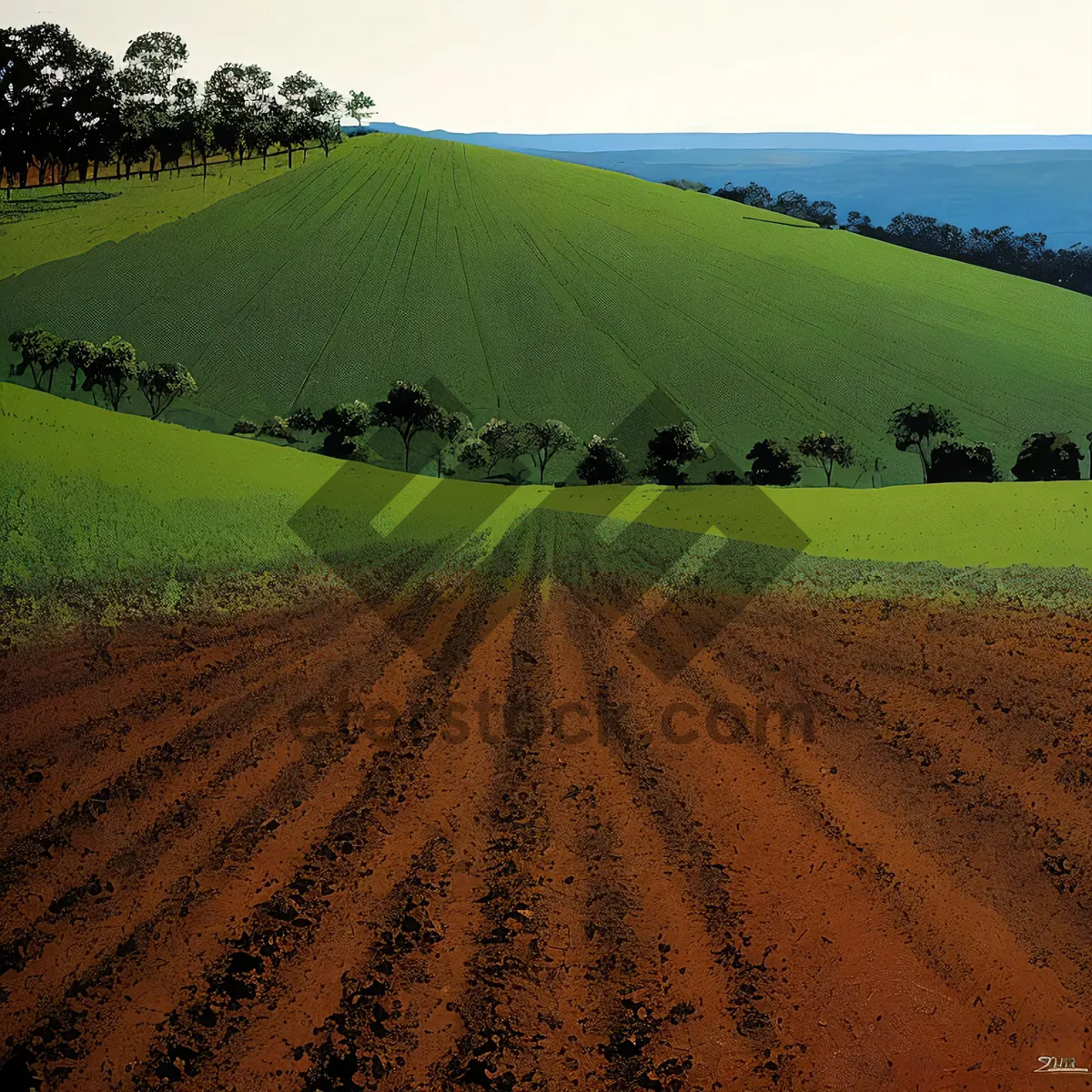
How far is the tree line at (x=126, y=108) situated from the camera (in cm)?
956

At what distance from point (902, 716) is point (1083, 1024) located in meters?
2.35

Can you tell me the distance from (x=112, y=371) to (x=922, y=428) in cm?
1195

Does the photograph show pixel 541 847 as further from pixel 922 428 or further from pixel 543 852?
pixel 922 428

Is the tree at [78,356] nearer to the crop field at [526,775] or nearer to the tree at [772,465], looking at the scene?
the crop field at [526,775]

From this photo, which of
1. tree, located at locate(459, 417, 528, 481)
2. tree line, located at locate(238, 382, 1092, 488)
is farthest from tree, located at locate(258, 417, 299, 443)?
tree, located at locate(459, 417, 528, 481)

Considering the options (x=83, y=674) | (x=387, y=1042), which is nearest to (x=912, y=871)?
(x=387, y=1042)

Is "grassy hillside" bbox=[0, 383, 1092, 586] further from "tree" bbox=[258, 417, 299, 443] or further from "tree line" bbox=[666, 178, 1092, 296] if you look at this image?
"tree line" bbox=[666, 178, 1092, 296]

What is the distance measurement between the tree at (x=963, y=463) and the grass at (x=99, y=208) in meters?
11.7

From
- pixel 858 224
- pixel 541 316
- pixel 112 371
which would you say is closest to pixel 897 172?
pixel 858 224

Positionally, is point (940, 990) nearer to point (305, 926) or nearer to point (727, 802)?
point (727, 802)

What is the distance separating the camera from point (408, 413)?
1236cm

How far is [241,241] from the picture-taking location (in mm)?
16359

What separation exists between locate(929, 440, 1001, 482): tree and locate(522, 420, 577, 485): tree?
5135 millimetres

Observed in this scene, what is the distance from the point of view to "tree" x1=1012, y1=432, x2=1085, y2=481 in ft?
31.2
